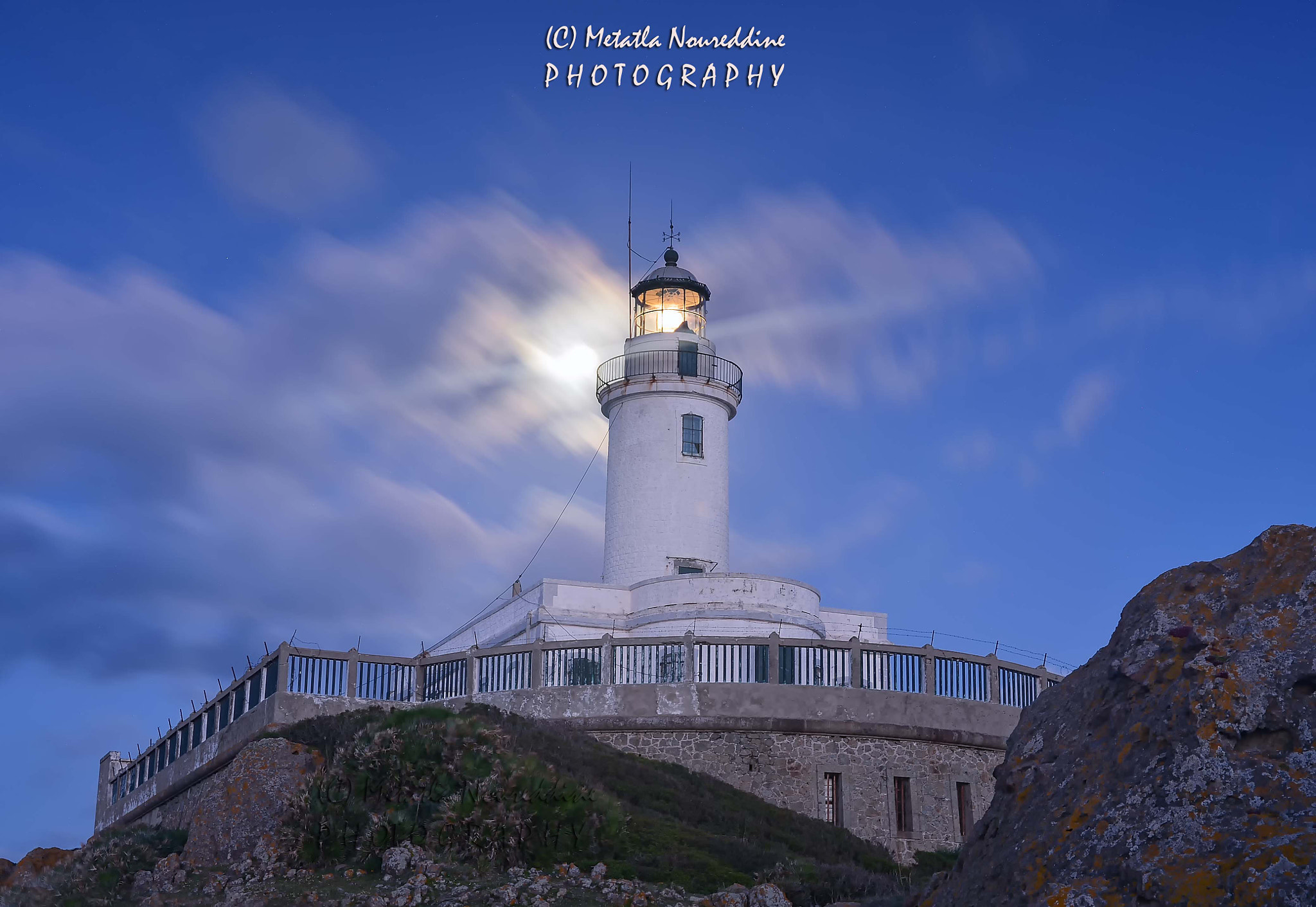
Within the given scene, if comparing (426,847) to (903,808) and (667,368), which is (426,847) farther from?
(667,368)

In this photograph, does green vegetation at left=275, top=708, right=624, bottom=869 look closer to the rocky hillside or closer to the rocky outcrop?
the rocky hillside

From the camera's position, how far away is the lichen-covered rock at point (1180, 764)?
13.0ft

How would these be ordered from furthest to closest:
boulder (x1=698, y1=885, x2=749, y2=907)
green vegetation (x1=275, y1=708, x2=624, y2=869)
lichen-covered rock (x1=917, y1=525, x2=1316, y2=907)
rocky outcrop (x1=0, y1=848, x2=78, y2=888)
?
rocky outcrop (x1=0, y1=848, x2=78, y2=888), green vegetation (x1=275, y1=708, x2=624, y2=869), boulder (x1=698, y1=885, x2=749, y2=907), lichen-covered rock (x1=917, y1=525, x2=1316, y2=907)

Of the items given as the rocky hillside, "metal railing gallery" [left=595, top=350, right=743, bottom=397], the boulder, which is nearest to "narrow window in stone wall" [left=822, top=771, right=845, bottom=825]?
the rocky hillside

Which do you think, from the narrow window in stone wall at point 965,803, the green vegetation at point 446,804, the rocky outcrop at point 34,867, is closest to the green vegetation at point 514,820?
the green vegetation at point 446,804

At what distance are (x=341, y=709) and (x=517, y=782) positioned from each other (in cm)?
926

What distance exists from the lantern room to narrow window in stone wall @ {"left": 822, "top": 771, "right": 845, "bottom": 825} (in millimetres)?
17509

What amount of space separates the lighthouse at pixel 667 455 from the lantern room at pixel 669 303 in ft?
1.23

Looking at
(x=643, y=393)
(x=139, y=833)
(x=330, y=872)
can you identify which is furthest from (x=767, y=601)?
(x=330, y=872)

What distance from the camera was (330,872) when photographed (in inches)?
540

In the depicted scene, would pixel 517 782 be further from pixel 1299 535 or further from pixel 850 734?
pixel 1299 535

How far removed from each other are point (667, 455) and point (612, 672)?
11810 millimetres

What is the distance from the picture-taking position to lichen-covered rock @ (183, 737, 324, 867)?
50.1ft

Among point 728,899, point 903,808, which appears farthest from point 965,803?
point 728,899
